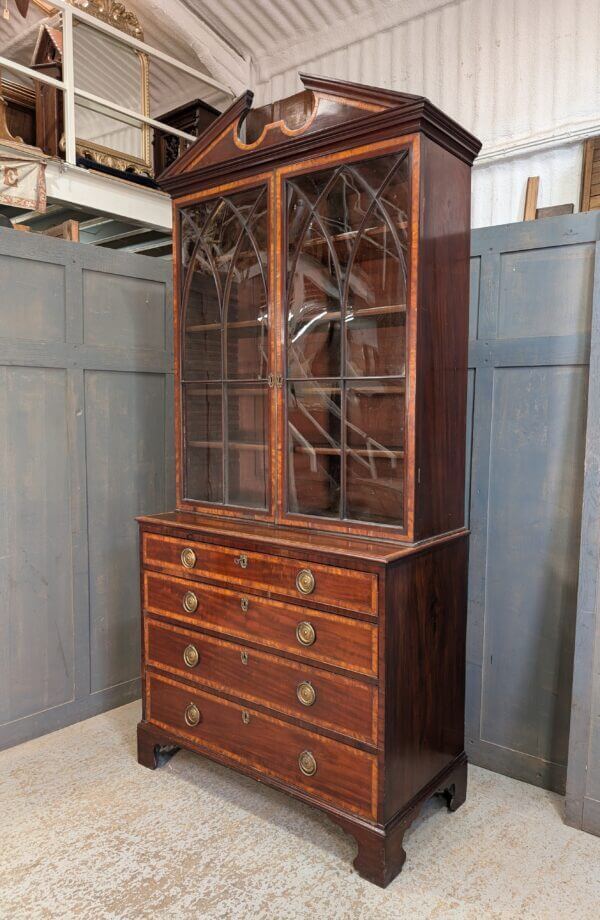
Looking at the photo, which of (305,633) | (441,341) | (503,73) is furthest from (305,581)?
(503,73)

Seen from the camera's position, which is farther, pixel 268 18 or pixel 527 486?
pixel 268 18

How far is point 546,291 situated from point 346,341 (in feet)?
2.48

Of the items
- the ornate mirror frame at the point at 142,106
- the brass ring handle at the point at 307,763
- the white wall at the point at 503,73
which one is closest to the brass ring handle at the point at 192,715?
the brass ring handle at the point at 307,763

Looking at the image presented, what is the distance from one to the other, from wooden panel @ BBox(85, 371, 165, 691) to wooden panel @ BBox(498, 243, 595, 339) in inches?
64.0

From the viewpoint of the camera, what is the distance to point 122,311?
2887 mm

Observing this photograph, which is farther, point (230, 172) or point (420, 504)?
point (230, 172)

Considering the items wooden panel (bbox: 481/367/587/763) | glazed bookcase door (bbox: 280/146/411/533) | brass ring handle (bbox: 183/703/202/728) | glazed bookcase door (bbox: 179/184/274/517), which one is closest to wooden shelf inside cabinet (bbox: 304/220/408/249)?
glazed bookcase door (bbox: 280/146/411/533)

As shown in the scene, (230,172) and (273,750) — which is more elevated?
(230,172)

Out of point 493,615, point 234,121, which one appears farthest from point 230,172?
point 493,615

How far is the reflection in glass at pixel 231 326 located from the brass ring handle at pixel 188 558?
220mm

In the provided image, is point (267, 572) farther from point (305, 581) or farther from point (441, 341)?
point (441, 341)

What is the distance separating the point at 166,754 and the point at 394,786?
104 centimetres

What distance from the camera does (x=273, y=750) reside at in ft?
6.72

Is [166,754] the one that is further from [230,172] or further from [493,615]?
[230,172]
